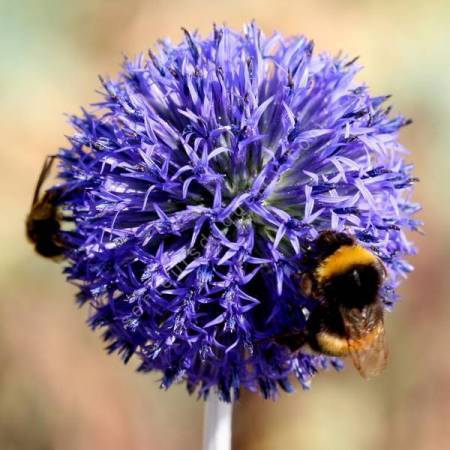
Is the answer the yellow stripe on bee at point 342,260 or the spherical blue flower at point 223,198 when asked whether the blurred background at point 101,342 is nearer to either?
the spherical blue flower at point 223,198

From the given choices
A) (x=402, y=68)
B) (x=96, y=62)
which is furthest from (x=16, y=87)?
(x=402, y=68)

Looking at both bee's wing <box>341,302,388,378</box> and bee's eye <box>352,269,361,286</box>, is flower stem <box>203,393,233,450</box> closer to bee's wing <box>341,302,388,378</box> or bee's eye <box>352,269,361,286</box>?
bee's wing <box>341,302,388,378</box>

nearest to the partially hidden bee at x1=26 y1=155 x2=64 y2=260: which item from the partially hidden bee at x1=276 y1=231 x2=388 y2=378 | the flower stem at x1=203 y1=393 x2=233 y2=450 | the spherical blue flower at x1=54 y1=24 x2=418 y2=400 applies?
the spherical blue flower at x1=54 y1=24 x2=418 y2=400

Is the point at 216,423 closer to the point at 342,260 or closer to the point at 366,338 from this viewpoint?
the point at 366,338

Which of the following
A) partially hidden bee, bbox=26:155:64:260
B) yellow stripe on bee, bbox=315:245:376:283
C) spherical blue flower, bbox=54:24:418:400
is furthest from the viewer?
partially hidden bee, bbox=26:155:64:260

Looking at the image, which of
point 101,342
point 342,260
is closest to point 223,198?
point 342,260

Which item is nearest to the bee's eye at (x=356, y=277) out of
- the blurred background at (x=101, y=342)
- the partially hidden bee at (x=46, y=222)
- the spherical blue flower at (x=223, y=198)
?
the spherical blue flower at (x=223, y=198)
